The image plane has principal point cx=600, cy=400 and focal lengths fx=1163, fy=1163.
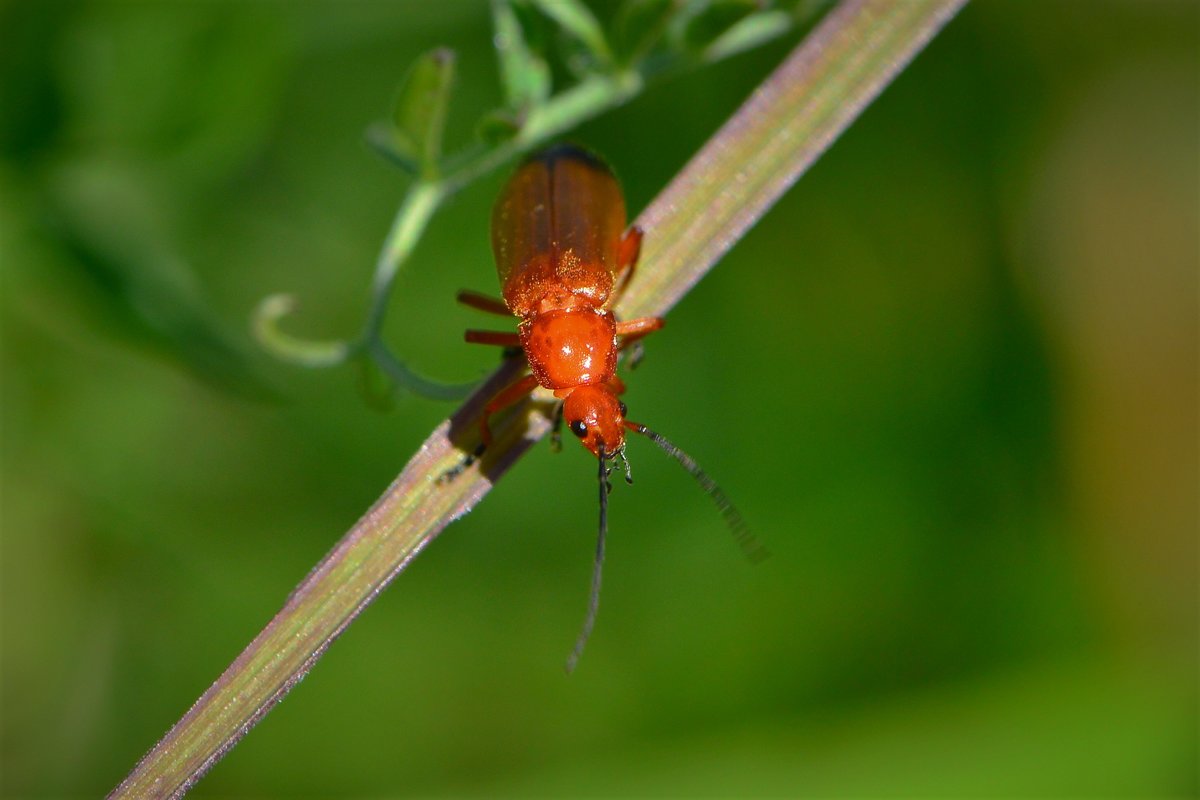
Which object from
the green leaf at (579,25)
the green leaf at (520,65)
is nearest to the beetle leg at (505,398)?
the green leaf at (520,65)

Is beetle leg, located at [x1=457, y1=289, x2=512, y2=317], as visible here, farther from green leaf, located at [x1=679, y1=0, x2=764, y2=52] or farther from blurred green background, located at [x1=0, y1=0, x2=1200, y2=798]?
blurred green background, located at [x1=0, y1=0, x2=1200, y2=798]

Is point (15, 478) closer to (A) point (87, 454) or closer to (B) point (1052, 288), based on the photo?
(A) point (87, 454)

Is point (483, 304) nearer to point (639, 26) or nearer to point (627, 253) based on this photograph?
point (627, 253)

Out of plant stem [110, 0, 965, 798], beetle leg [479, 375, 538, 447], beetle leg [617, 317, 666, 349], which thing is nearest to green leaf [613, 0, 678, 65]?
plant stem [110, 0, 965, 798]

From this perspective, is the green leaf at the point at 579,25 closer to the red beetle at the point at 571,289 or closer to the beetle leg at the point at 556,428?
the red beetle at the point at 571,289

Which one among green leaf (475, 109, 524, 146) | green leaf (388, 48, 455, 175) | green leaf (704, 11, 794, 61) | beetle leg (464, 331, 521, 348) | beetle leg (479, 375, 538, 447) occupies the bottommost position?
beetle leg (479, 375, 538, 447)

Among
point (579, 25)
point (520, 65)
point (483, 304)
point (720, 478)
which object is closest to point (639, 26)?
point (579, 25)
